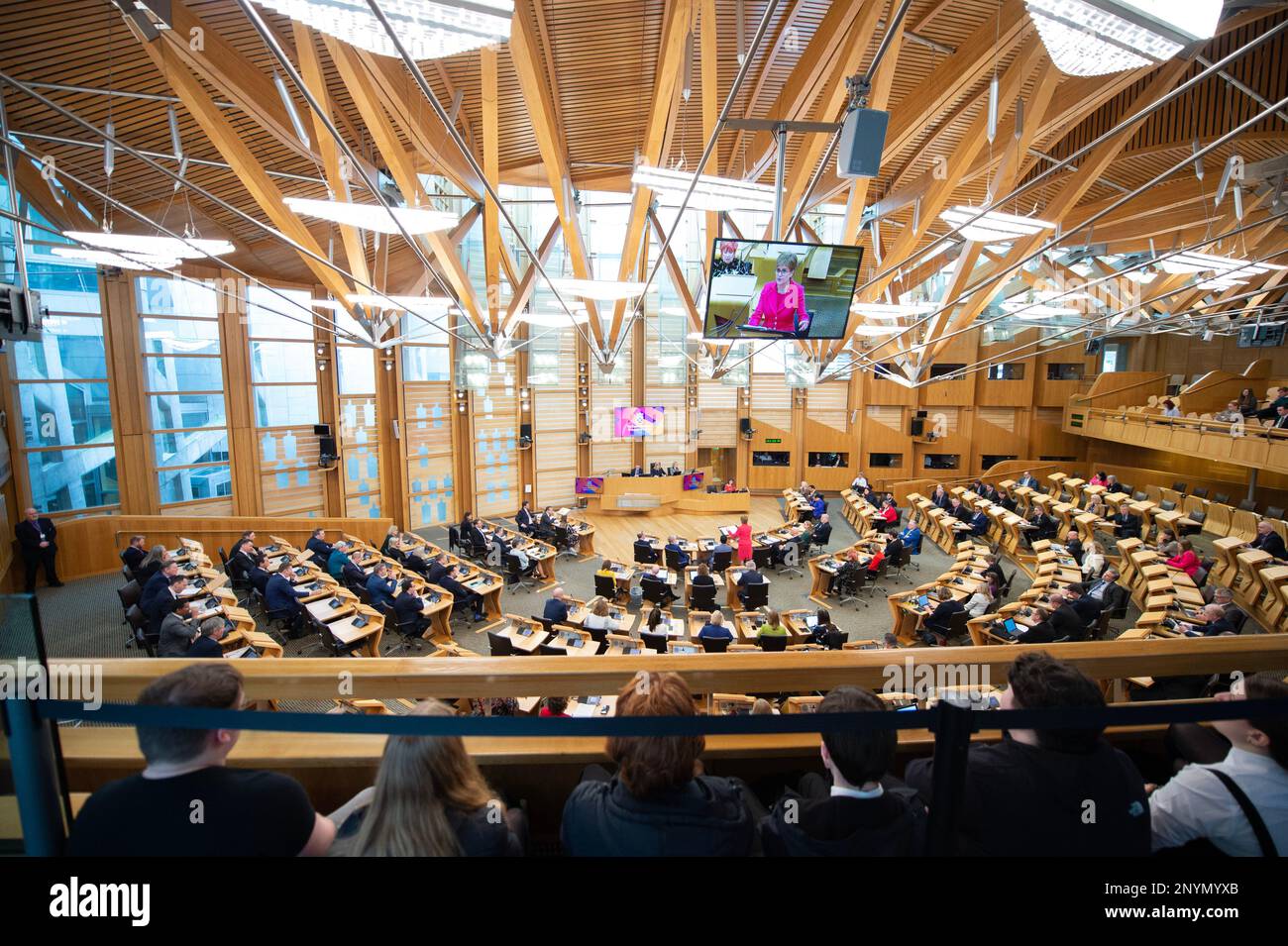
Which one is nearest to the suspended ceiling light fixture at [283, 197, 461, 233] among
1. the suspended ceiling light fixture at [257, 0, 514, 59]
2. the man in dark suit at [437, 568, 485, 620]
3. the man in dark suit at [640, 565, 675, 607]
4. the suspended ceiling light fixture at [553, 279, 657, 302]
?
the suspended ceiling light fixture at [257, 0, 514, 59]

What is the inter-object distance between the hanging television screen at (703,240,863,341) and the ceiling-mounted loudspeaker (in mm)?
1715

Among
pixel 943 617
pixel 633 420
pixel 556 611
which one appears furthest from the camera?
pixel 633 420

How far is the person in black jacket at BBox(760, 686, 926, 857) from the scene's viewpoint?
1.58m

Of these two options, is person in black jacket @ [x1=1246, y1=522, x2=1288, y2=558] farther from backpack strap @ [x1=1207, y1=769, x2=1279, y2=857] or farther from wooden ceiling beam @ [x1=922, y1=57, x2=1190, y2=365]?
backpack strap @ [x1=1207, y1=769, x2=1279, y2=857]

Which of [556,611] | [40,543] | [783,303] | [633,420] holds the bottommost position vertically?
[556,611]

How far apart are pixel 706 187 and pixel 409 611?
7.33 meters

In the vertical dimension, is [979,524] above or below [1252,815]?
below

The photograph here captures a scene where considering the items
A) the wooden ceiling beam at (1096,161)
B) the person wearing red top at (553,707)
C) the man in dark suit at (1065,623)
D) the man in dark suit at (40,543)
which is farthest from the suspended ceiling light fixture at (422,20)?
the man in dark suit at (40,543)

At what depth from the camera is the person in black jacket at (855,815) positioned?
158 cm

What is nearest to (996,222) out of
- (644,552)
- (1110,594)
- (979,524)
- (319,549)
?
(1110,594)

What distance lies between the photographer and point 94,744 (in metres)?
2.18

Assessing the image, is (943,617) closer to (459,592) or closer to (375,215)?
(459,592)

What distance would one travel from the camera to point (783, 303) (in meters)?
6.54
